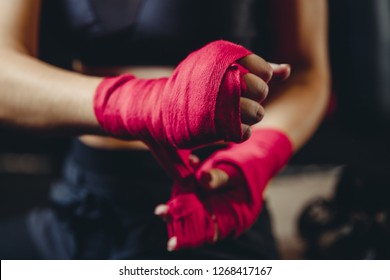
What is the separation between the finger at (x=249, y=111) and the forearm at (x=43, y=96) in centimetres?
12

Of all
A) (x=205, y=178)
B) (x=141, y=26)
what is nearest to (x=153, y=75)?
(x=141, y=26)

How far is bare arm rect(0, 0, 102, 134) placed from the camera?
355 millimetres

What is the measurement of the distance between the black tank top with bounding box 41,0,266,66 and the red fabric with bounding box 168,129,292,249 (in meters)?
0.13

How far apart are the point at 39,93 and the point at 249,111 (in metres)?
0.18

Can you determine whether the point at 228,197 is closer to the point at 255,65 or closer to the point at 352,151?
the point at 255,65

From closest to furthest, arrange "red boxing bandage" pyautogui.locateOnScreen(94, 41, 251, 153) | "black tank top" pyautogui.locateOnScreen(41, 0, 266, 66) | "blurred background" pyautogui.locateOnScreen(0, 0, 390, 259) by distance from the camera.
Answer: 1. "red boxing bandage" pyautogui.locateOnScreen(94, 41, 251, 153)
2. "black tank top" pyautogui.locateOnScreen(41, 0, 266, 66)
3. "blurred background" pyautogui.locateOnScreen(0, 0, 390, 259)

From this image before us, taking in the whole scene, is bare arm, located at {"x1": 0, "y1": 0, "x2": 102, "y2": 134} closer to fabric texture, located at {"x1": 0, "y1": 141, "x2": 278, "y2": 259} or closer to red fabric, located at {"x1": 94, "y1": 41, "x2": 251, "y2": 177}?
red fabric, located at {"x1": 94, "y1": 41, "x2": 251, "y2": 177}

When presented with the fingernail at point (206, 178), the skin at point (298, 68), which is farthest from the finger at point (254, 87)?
the skin at point (298, 68)

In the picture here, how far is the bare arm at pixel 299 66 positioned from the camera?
1.74 ft

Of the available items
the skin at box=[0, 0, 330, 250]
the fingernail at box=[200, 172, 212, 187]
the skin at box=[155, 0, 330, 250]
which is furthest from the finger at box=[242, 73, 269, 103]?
the skin at box=[155, 0, 330, 250]

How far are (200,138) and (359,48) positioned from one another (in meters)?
0.64

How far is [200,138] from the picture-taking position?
1.02ft

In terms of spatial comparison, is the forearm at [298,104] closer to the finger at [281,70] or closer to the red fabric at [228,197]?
the red fabric at [228,197]

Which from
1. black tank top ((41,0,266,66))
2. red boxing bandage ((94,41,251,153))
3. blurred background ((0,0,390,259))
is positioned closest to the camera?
red boxing bandage ((94,41,251,153))
